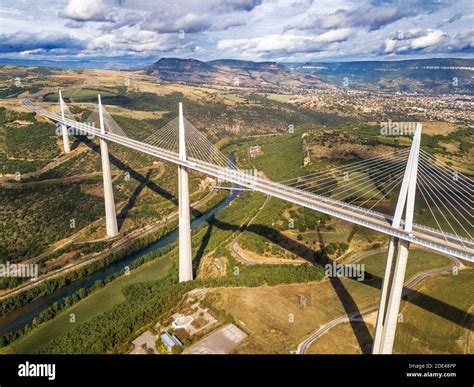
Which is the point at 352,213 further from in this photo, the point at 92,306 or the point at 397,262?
the point at 92,306

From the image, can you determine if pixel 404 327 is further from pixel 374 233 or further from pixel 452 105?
pixel 452 105

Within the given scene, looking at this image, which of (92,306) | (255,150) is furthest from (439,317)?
(255,150)

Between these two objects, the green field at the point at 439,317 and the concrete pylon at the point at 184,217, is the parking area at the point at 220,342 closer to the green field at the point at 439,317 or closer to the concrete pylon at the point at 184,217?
the concrete pylon at the point at 184,217

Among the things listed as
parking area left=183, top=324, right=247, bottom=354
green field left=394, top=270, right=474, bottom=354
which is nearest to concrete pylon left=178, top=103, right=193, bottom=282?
parking area left=183, top=324, right=247, bottom=354

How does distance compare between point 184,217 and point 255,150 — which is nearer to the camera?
point 184,217

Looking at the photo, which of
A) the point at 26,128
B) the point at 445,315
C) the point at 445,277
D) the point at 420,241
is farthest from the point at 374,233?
the point at 26,128
